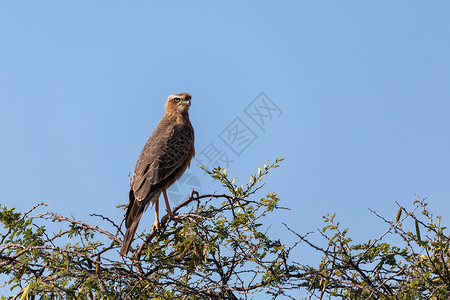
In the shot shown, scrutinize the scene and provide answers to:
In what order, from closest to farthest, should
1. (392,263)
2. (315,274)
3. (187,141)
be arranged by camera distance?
1. (315,274)
2. (392,263)
3. (187,141)

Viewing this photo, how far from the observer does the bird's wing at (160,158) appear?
266 inches

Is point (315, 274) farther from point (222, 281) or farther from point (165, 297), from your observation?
point (165, 297)

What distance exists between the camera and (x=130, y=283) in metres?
5.23

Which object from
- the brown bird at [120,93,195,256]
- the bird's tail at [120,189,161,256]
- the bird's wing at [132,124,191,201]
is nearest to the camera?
the bird's tail at [120,189,161,256]

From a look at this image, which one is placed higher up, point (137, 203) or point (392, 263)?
point (137, 203)

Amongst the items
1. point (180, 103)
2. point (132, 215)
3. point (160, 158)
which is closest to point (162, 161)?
point (160, 158)

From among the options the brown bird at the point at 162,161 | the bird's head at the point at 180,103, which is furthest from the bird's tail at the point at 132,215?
the bird's head at the point at 180,103

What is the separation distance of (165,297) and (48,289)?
3.74 ft

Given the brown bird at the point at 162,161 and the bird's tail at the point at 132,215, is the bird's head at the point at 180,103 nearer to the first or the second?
the brown bird at the point at 162,161

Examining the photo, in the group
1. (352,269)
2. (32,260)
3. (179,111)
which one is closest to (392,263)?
(352,269)

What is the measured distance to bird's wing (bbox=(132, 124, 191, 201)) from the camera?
675cm

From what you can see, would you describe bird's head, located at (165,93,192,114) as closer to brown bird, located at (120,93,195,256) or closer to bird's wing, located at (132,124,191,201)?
brown bird, located at (120,93,195,256)

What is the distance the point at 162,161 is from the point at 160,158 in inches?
2.4

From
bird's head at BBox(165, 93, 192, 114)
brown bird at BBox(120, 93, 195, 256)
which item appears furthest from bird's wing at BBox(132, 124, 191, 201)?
bird's head at BBox(165, 93, 192, 114)
